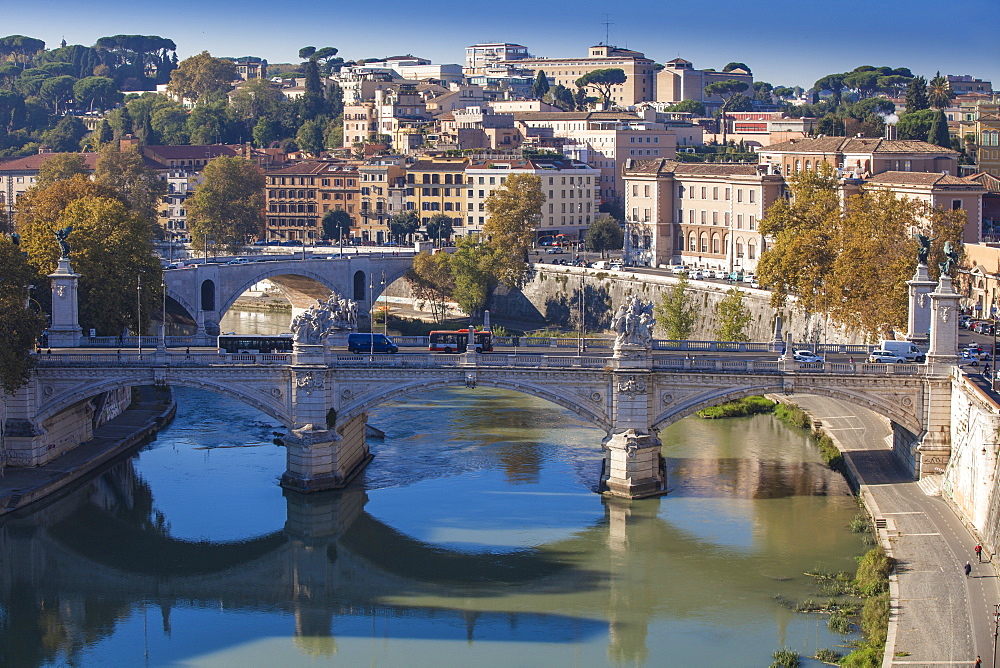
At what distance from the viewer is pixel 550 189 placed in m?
95.1

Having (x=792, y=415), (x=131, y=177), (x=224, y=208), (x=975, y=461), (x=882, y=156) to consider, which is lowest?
(x=792, y=415)

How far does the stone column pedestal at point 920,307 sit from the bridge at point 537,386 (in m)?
2.64

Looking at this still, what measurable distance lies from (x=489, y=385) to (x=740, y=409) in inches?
595

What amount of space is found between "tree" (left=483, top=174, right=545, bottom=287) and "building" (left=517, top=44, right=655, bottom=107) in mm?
75140

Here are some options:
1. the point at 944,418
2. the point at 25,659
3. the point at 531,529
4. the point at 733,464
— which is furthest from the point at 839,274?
the point at 25,659

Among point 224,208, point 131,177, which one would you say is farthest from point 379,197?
point 131,177

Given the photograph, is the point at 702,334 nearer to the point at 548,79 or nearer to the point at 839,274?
the point at 839,274

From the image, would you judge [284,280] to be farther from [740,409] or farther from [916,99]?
[916,99]

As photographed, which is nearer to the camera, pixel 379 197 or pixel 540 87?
pixel 379 197

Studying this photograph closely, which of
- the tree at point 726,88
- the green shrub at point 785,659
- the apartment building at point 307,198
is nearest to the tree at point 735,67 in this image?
the tree at point 726,88

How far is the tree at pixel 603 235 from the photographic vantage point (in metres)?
90.2

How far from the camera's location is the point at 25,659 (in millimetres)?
32625

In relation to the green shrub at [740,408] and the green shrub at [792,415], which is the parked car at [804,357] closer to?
the green shrub at [792,415]

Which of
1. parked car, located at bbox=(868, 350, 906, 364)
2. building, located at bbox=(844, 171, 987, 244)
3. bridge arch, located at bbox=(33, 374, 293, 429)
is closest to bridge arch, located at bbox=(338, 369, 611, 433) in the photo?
bridge arch, located at bbox=(33, 374, 293, 429)
